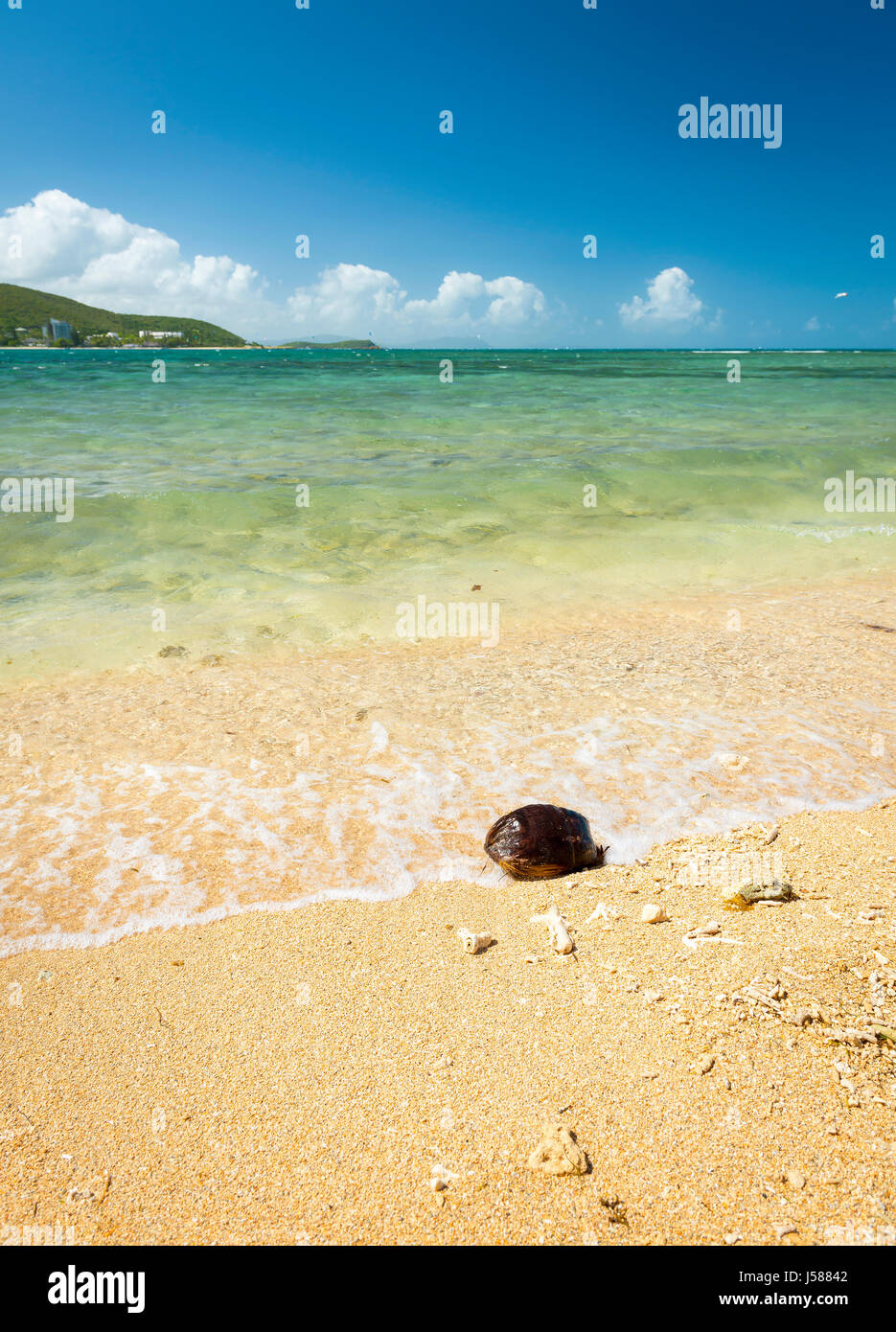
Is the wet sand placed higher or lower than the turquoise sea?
lower

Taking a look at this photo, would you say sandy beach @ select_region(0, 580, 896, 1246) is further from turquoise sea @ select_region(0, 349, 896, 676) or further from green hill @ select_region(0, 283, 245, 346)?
green hill @ select_region(0, 283, 245, 346)

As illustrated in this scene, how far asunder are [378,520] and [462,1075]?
8.71 metres

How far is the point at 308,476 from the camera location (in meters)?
12.6

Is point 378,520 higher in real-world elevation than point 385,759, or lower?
higher

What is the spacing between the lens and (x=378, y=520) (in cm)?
1027

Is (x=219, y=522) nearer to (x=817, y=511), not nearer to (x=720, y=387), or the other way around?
(x=817, y=511)

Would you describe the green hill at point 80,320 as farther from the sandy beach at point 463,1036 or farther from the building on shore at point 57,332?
the sandy beach at point 463,1036

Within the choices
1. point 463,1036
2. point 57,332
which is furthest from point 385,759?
point 57,332

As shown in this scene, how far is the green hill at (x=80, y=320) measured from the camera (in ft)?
376

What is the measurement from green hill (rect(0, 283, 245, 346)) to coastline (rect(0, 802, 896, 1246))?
127196 mm

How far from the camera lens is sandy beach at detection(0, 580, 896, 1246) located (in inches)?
75.6

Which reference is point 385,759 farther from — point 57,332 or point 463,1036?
point 57,332

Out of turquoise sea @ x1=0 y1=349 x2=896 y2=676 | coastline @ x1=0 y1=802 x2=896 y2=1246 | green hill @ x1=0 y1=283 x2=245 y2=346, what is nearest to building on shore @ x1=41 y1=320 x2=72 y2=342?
green hill @ x1=0 y1=283 x2=245 y2=346
